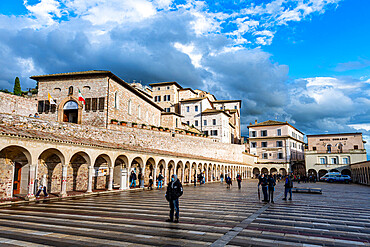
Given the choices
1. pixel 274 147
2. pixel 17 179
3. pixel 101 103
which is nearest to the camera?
pixel 17 179

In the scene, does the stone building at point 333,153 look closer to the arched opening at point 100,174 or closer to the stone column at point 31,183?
the arched opening at point 100,174

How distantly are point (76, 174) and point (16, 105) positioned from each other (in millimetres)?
15219

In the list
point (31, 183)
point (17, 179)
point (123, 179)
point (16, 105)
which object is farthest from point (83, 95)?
point (31, 183)

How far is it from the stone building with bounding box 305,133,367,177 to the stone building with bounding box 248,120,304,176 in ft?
17.5

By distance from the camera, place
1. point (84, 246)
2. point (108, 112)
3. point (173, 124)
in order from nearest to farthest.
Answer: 1. point (84, 246)
2. point (108, 112)
3. point (173, 124)

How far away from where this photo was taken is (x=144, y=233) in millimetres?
7555

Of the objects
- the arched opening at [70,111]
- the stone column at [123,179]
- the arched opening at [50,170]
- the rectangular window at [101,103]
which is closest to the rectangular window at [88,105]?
the arched opening at [70,111]

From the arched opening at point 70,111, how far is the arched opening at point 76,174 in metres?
12.0

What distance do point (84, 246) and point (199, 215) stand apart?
17.6 feet

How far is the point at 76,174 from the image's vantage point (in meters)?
21.5

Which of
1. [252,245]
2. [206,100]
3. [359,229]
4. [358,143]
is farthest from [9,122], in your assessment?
[358,143]

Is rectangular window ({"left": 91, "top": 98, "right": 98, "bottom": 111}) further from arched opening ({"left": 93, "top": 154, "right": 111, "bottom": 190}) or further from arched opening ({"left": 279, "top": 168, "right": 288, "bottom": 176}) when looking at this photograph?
arched opening ({"left": 279, "top": 168, "right": 288, "bottom": 176})

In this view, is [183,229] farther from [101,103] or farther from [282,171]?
[282,171]

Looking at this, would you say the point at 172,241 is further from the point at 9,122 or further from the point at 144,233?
the point at 9,122
